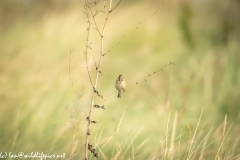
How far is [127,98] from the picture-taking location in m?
3.24

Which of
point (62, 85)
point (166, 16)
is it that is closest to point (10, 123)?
point (62, 85)

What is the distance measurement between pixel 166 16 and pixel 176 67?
0.82 metres

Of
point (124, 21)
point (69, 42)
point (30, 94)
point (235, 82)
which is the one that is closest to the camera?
point (30, 94)

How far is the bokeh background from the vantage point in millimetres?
2412

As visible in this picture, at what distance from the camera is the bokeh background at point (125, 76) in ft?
7.91

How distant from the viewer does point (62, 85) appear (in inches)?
113

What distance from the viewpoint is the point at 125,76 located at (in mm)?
3531

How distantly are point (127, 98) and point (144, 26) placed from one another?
3.91ft

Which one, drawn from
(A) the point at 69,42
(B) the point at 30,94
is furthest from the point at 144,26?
(B) the point at 30,94

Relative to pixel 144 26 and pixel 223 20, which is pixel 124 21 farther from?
pixel 223 20

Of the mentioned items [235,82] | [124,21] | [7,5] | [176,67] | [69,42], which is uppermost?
[7,5]

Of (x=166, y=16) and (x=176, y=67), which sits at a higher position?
(x=166, y=16)

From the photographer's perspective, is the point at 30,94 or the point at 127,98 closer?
the point at 30,94

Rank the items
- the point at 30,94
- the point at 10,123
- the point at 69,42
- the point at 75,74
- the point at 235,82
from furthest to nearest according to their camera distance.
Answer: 1. the point at 235,82
2. the point at 69,42
3. the point at 75,74
4. the point at 30,94
5. the point at 10,123
